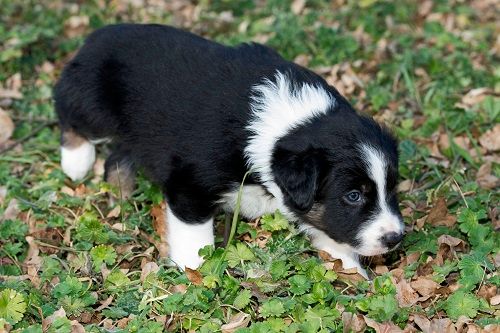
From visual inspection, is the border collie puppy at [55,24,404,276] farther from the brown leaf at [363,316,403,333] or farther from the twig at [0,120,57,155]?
the twig at [0,120,57,155]

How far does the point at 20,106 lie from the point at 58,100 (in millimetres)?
1550

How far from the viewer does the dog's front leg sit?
5719 millimetres

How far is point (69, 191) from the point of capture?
677 centimetres

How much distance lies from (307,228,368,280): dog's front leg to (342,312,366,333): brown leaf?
729 millimetres

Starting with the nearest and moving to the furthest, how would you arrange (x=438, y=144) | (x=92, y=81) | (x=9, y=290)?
(x=9, y=290) < (x=92, y=81) < (x=438, y=144)

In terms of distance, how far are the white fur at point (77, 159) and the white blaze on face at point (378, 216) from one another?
2588 mm

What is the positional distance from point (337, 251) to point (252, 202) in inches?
25.9

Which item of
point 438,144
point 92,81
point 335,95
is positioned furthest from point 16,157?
point 438,144

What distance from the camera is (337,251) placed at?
5.78m

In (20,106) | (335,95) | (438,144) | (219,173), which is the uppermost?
(335,95)

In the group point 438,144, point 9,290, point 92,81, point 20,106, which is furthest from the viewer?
point 20,106

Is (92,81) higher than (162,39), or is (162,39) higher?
(162,39)

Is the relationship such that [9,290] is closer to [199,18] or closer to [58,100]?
[58,100]

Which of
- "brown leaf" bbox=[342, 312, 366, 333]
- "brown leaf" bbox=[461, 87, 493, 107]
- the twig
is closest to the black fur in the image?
"brown leaf" bbox=[342, 312, 366, 333]
